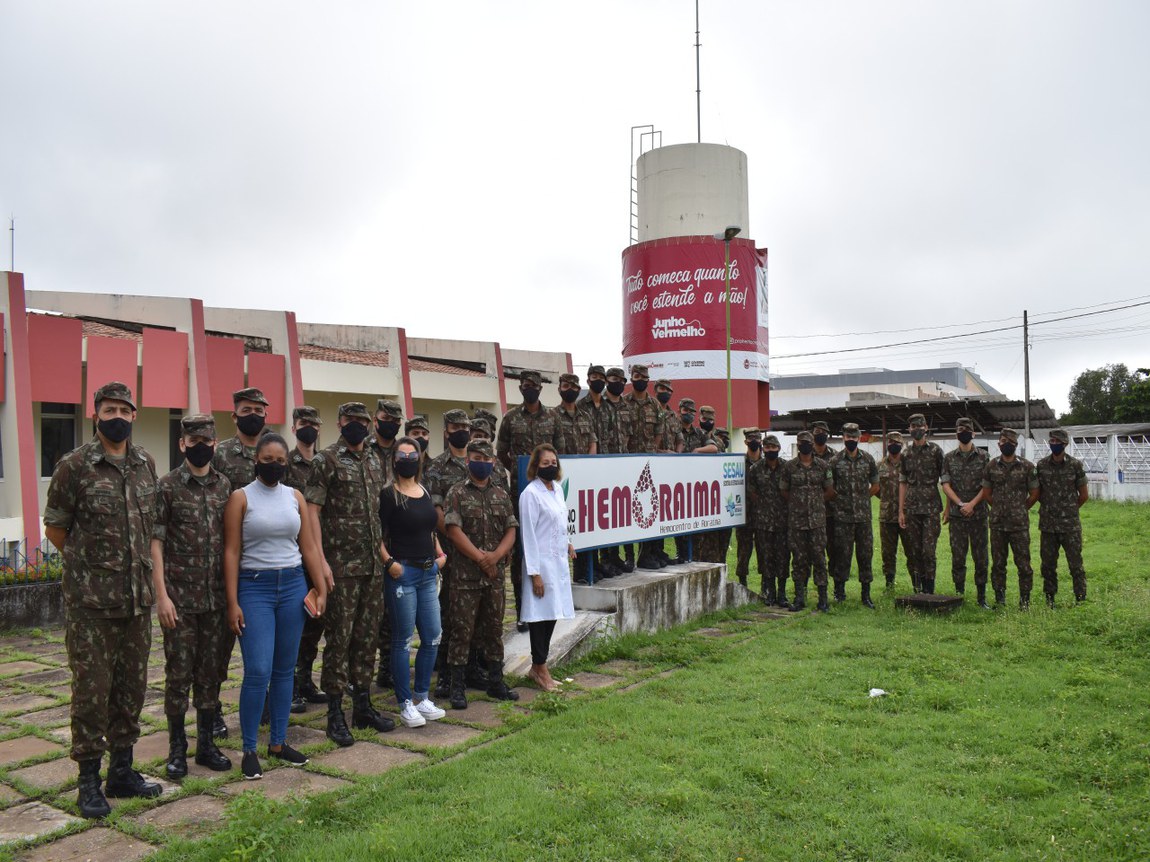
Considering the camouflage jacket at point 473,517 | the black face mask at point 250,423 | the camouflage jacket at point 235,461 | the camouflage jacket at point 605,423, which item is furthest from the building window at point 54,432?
the camouflage jacket at point 473,517

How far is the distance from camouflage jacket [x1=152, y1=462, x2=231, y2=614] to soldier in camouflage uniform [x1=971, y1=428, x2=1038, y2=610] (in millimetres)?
8100

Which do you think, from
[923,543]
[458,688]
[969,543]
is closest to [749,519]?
[923,543]

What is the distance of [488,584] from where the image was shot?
6062mm

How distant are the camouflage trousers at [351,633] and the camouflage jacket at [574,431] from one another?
300 centimetres

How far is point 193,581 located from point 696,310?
63.2ft

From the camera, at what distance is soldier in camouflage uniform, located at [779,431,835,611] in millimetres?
9703

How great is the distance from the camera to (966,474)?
9695 mm

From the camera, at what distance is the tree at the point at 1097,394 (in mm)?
58250

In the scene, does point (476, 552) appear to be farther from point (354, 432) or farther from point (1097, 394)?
point (1097, 394)

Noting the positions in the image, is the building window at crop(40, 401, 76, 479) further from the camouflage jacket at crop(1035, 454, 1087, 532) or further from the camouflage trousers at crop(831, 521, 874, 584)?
the camouflage jacket at crop(1035, 454, 1087, 532)

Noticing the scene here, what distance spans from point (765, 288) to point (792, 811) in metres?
21.4

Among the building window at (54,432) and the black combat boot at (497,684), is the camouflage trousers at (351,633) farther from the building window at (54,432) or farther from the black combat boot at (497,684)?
the building window at (54,432)

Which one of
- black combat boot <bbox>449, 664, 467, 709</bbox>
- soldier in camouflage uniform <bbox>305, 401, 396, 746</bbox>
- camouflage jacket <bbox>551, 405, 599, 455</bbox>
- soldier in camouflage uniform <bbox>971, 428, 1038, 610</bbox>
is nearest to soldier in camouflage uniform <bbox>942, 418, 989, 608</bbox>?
soldier in camouflage uniform <bbox>971, 428, 1038, 610</bbox>

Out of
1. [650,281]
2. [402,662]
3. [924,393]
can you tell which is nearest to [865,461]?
[402,662]
